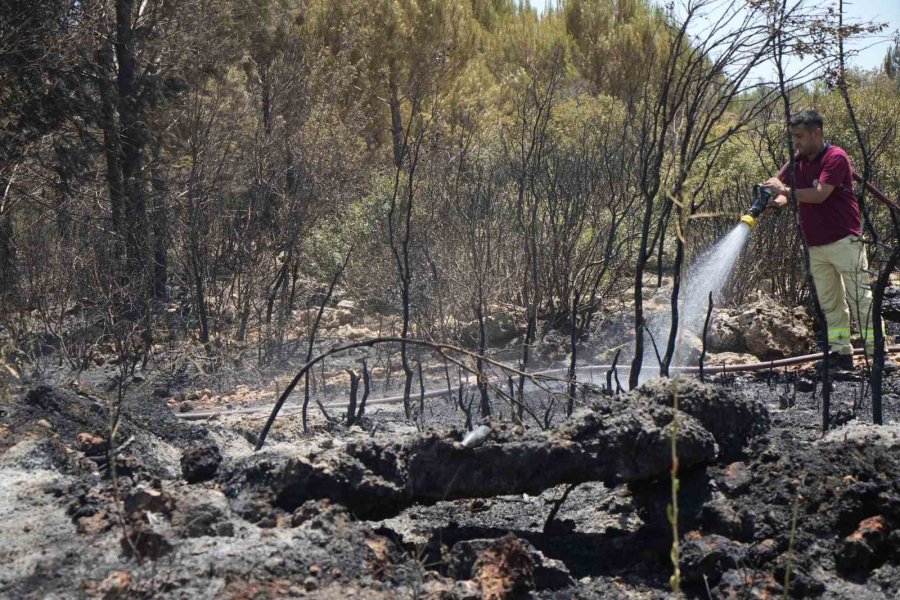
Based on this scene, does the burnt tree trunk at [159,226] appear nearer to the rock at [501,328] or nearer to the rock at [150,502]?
the rock at [501,328]

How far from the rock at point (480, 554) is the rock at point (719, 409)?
92 cm

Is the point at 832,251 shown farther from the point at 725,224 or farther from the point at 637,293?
the point at 725,224

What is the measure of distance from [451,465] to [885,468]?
1.57 metres

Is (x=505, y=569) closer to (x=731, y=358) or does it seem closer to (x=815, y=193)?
(x=815, y=193)

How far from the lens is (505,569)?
2.95 meters

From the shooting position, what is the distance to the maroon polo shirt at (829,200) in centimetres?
598

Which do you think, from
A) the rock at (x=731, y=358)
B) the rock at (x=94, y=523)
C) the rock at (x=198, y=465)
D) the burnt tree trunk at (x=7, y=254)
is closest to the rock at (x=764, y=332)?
the rock at (x=731, y=358)

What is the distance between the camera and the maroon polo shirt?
19.6ft

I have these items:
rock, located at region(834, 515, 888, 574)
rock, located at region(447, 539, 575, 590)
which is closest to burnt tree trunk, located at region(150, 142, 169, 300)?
rock, located at region(447, 539, 575, 590)

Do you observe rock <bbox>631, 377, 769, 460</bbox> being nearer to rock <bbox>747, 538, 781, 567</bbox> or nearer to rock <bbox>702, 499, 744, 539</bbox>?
rock <bbox>702, 499, 744, 539</bbox>

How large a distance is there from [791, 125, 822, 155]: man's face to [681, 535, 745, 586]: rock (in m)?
3.56

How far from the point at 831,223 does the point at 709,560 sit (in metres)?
3.84

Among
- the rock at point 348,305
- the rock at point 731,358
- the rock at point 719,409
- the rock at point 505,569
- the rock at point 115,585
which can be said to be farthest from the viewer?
the rock at point 348,305

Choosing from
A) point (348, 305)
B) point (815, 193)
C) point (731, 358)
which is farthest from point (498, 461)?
point (348, 305)
